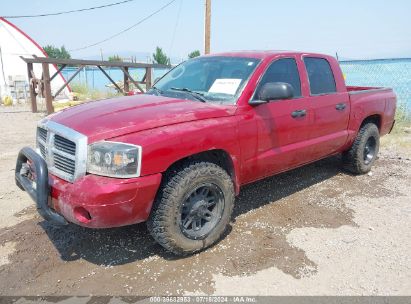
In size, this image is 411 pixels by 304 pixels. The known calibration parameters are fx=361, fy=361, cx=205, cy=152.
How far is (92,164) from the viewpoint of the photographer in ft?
8.92

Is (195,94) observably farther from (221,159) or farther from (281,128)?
(281,128)

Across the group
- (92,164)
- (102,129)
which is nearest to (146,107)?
(102,129)

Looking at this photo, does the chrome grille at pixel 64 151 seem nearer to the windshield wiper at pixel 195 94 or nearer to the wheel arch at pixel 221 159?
the wheel arch at pixel 221 159

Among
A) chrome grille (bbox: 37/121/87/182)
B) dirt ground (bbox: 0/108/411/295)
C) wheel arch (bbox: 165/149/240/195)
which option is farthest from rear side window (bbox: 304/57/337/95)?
chrome grille (bbox: 37/121/87/182)

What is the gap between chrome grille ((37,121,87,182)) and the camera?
8.92ft

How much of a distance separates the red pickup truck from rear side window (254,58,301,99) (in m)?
0.01

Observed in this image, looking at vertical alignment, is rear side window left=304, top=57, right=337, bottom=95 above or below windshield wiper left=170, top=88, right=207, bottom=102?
above

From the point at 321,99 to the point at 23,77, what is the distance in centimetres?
1874

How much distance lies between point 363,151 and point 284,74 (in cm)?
224

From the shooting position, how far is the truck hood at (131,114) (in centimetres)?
281

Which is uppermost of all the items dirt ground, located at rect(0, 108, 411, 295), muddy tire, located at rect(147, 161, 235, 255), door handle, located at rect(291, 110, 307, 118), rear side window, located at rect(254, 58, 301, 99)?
rear side window, located at rect(254, 58, 301, 99)

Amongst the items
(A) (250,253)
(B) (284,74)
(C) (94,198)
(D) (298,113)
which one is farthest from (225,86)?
(C) (94,198)

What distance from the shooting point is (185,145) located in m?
2.97

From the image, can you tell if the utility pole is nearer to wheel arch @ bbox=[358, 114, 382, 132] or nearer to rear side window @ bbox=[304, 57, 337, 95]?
wheel arch @ bbox=[358, 114, 382, 132]
